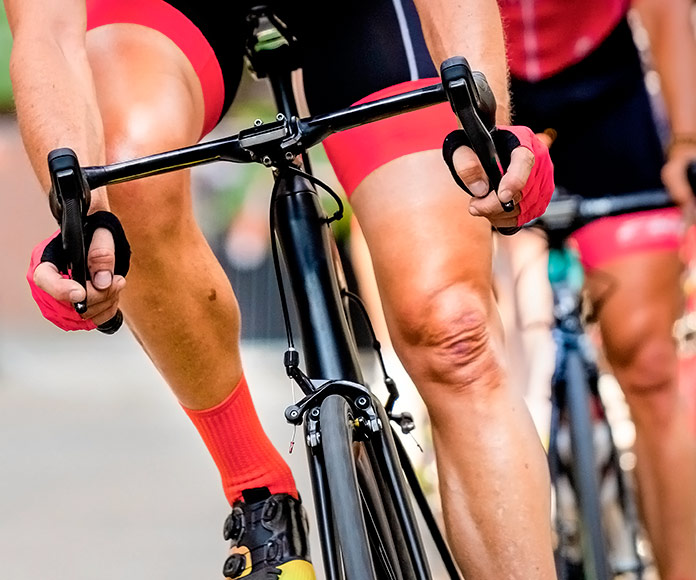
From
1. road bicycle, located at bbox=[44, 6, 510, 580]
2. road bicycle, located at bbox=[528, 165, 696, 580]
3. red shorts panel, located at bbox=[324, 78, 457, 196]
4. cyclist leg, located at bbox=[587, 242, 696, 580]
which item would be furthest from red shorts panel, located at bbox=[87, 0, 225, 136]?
cyclist leg, located at bbox=[587, 242, 696, 580]

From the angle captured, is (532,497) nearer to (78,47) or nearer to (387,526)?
(387,526)

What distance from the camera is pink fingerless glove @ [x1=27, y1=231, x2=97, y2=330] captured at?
1496 mm

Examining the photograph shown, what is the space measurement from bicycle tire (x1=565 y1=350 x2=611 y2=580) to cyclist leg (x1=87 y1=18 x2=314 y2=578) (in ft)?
2.70

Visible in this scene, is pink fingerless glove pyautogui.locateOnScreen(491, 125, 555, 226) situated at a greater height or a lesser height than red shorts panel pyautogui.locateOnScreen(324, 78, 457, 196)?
lesser

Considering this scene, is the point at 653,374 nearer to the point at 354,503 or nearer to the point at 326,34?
the point at 326,34

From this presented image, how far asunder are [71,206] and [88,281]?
11 centimetres

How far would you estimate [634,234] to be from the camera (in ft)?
9.82

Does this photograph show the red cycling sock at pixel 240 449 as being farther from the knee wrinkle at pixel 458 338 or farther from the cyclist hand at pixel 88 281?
the cyclist hand at pixel 88 281

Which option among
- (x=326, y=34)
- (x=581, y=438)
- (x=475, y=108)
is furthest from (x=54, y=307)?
(x=581, y=438)

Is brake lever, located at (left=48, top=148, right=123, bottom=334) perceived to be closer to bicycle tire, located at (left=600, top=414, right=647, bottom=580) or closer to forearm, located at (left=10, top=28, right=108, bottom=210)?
forearm, located at (left=10, top=28, right=108, bottom=210)

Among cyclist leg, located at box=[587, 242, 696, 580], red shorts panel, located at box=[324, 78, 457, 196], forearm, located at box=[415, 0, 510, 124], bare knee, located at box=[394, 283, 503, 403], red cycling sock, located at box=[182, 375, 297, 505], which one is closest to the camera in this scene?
forearm, located at box=[415, 0, 510, 124]

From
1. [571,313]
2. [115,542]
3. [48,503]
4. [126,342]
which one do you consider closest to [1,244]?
[126,342]

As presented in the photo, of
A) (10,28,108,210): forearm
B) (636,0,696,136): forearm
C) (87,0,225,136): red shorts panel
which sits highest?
(636,0,696,136): forearm

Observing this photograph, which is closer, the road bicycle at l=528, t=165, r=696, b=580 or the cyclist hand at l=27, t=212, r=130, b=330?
the cyclist hand at l=27, t=212, r=130, b=330
